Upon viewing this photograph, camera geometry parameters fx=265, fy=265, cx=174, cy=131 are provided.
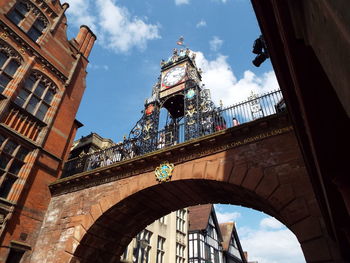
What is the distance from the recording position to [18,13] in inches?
544

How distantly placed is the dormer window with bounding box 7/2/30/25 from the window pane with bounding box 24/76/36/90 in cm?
294

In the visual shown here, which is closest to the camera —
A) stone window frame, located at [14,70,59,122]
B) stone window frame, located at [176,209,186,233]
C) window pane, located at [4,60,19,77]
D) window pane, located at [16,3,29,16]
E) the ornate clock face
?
window pane, located at [4,60,19,77]

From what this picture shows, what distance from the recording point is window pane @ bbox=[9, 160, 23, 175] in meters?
11.3

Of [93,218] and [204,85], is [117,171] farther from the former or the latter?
[204,85]

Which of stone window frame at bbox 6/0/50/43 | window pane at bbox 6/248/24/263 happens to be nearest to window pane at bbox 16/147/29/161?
window pane at bbox 6/248/24/263

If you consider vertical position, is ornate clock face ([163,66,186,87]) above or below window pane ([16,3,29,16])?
below

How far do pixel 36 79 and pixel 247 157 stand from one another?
11.3 m

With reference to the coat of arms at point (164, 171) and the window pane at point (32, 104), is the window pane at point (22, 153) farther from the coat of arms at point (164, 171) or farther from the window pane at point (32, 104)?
the coat of arms at point (164, 171)

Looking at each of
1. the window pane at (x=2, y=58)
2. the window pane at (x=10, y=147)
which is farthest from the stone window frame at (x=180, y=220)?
the window pane at (x=2, y=58)

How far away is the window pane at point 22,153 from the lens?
1166cm

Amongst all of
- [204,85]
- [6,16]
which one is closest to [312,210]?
[204,85]

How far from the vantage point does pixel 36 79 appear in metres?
13.6

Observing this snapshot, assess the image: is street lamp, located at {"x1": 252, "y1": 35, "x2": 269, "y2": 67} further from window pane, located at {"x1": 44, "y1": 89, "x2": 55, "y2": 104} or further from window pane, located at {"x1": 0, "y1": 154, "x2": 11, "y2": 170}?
window pane, located at {"x1": 44, "y1": 89, "x2": 55, "y2": 104}

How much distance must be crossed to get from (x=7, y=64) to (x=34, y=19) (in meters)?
3.83
